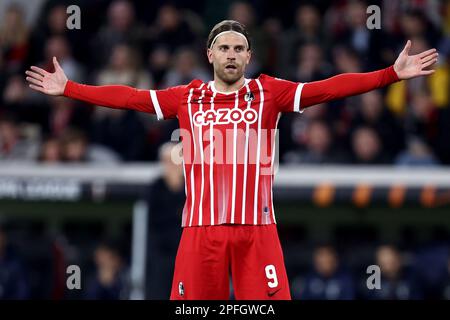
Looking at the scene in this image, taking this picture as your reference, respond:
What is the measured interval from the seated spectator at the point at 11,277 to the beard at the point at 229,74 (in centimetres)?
573

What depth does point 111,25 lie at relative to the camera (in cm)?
1467

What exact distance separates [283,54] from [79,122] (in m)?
2.34

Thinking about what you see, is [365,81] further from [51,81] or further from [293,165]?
[293,165]

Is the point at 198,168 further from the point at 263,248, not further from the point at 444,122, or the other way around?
the point at 444,122

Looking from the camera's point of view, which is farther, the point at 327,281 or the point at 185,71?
the point at 185,71

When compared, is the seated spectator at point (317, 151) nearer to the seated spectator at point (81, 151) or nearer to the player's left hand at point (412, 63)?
the seated spectator at point (81, 151)

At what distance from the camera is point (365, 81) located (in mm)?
7164

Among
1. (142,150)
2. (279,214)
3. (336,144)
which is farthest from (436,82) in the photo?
(142,150)

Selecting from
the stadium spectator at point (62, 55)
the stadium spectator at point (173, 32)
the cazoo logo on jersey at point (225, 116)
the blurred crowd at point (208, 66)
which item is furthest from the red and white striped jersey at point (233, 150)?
the stadium spectator at point (62, 55)

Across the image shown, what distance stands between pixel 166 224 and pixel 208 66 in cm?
397

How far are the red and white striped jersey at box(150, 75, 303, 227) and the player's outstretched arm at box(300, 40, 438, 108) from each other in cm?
8

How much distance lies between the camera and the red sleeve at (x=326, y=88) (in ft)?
23.5

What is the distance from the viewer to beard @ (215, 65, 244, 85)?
23.4 ft

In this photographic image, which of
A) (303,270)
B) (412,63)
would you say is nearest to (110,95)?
(412,63)
